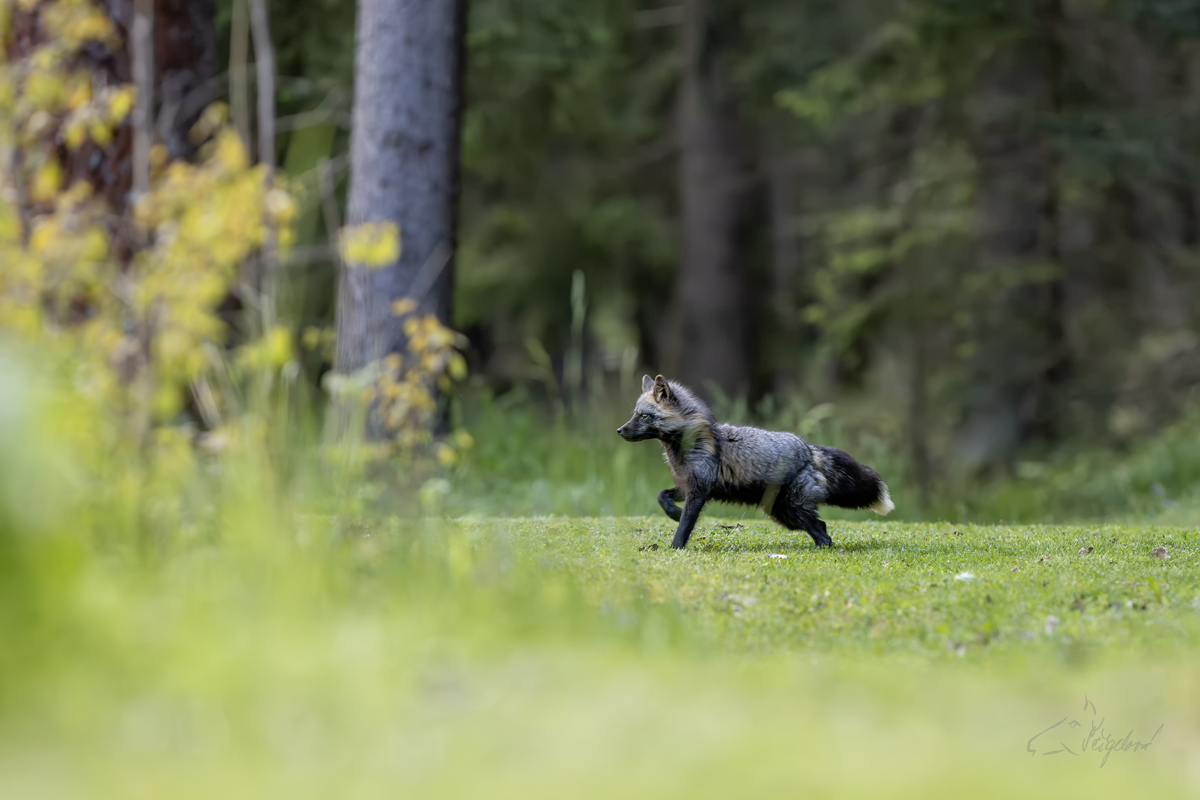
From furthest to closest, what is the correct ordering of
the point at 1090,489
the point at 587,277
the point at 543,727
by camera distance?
the point at 587,277 < the point at 1090,489 < the point at 543,727

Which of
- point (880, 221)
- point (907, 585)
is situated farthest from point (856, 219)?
point (907, 585)

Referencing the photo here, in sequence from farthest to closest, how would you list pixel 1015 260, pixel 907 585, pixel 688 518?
pixel 1015 260
pixel 688 518
pixel 907 585

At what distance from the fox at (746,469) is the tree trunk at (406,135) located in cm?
333

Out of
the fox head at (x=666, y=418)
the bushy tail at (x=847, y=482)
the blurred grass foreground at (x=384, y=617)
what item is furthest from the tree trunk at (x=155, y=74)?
the bushy tail at (x=847, y=482)

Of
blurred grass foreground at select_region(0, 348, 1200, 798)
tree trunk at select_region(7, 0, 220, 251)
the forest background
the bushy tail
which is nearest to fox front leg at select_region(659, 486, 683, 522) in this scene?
the bushy tail

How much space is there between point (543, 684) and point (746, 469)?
372 cm

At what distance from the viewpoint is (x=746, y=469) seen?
7.13m

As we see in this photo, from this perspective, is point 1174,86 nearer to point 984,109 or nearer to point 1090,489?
point 984,109

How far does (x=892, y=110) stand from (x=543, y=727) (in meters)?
16.9

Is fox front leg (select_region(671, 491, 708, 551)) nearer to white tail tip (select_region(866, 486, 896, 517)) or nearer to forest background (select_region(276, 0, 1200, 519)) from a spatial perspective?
white tail tip (select_region(866, 486, 896, 517))

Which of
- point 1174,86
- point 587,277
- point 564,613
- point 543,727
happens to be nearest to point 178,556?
point 564,613

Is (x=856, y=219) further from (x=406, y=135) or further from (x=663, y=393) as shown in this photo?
(x=663, y=393)

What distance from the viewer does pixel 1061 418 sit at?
45.8ft

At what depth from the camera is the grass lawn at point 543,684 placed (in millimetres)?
3029
